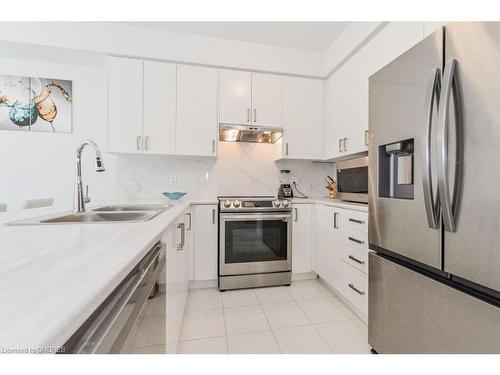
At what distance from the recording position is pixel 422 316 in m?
1.05

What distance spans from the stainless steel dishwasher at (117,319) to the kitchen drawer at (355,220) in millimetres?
1491

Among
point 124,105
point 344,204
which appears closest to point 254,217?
point 344,204

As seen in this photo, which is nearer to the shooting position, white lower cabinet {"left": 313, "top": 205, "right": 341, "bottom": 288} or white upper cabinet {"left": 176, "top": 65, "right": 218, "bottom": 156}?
white lower cabinet {"left": 313, "top": 205, "right": 341, "bottom": 288}

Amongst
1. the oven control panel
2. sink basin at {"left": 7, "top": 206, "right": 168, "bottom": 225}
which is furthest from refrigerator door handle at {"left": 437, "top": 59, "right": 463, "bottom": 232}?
the oven control panel

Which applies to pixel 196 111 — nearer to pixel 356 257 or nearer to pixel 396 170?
pixel 396 170

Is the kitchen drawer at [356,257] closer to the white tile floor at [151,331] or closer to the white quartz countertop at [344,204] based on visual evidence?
the white quartz countertop at [344,204]

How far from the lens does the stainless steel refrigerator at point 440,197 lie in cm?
81

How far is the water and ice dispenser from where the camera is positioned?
1.17 m

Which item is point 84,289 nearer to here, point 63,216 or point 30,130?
point 63,216

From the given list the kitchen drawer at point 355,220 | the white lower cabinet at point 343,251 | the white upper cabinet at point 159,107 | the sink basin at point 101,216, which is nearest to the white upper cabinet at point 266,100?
the white upper cabinet at point 159,107

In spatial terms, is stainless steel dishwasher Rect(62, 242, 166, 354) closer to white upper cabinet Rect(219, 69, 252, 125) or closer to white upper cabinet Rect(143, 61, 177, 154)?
white upper cabinet Rect(143, 61, 177, 154)

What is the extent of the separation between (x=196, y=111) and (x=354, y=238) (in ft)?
6.35

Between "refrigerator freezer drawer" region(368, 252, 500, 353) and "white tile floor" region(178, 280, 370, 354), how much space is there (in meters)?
0.32

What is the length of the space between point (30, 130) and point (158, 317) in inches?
108
